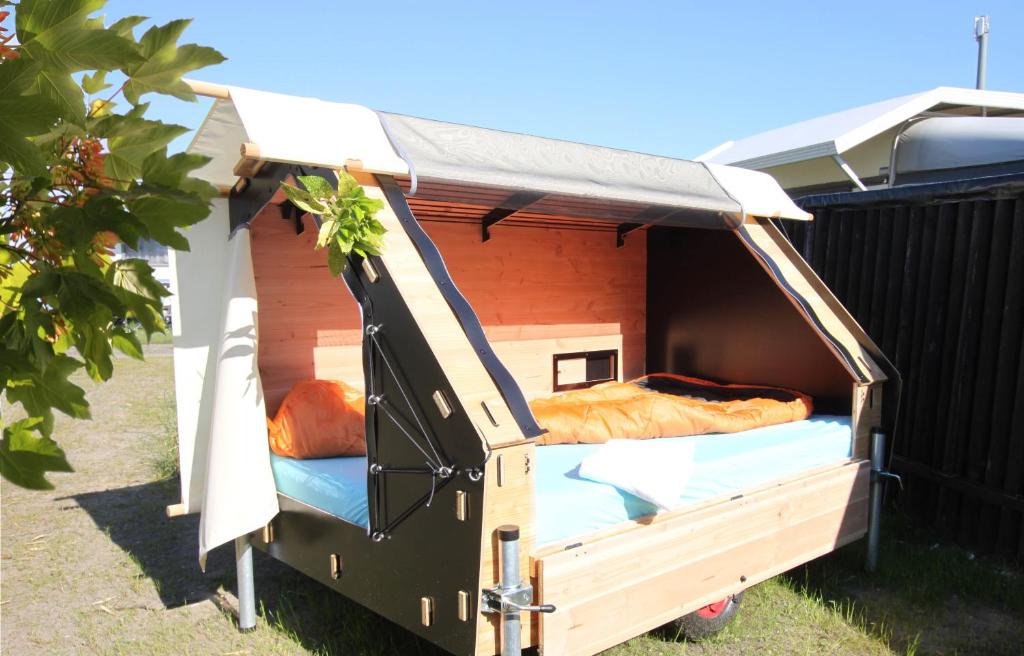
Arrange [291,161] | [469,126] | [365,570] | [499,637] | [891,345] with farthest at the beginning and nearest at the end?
[891,345]
[469,126]
[365,570]
[291,161]
[499,637]

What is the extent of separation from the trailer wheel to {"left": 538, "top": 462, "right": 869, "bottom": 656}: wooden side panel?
236mm

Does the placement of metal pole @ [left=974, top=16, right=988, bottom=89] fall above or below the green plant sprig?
above

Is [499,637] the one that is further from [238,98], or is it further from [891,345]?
[891,345]

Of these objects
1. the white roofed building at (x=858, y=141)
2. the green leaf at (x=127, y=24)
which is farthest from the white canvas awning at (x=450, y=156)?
the white roofed building at (x=858, y=141)

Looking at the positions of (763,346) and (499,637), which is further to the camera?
(763,346)

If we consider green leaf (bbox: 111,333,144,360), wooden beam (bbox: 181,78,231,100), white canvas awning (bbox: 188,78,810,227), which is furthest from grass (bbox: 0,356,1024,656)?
green leaf (bbox: 111,333,144,360)

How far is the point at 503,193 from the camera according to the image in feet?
11.3

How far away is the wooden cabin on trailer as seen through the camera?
2.29 metres

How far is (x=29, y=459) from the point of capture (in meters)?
0.57

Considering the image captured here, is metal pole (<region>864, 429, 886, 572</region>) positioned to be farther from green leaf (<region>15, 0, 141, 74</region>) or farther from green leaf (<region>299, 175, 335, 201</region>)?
green leaf (<region>15, 0, 141, 74</region>)

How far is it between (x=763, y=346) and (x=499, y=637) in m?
3.19

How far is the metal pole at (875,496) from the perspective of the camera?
372 centimetres

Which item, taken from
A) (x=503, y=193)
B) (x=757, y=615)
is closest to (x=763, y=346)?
(x=757, y=615)

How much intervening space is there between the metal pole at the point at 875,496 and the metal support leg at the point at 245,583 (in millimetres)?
3136
